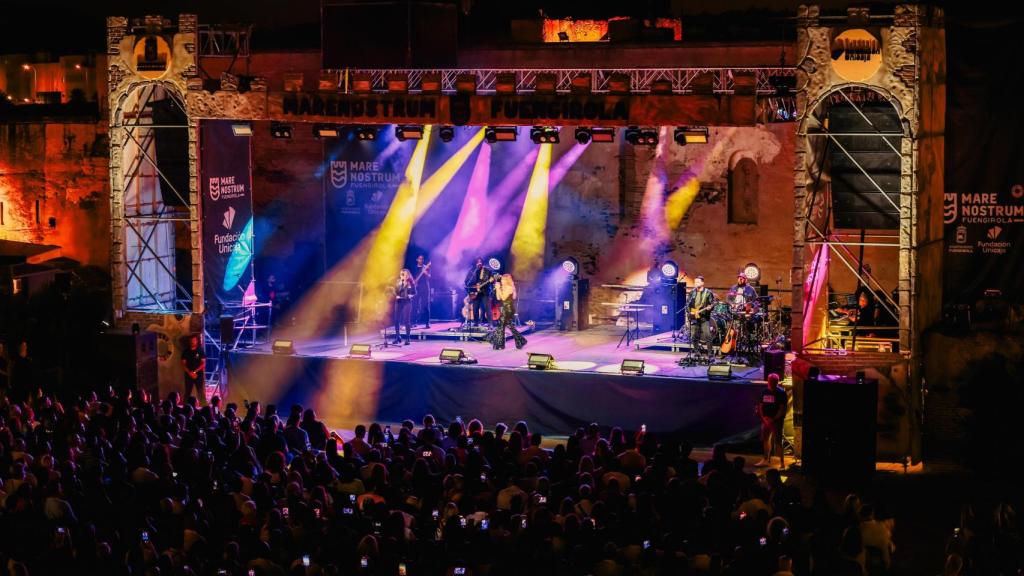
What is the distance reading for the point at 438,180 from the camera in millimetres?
28078

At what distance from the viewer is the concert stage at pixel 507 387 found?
20.5m

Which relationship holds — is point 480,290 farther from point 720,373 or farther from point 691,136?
point 720,373

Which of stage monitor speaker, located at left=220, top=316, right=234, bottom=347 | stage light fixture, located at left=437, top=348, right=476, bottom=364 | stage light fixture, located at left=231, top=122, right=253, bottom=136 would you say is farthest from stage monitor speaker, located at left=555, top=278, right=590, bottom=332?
stage light fixture, located at left=231, top=122, right=253, bottom=136

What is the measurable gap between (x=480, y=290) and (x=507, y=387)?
389 cm

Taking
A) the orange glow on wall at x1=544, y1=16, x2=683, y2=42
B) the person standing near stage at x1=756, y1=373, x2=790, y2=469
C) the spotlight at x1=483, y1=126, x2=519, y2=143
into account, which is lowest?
the person standing near stage at x1=756, y1=373, x2=790, y2=469

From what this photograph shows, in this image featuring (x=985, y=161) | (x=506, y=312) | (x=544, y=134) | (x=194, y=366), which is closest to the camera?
(x=985, y=161)

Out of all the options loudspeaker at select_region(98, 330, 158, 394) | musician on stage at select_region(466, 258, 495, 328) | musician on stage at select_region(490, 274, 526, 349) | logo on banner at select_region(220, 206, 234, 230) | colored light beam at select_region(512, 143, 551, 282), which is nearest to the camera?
loudspeaker at select_region(98, 330, 158, 394)

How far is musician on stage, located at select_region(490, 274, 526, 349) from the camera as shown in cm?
2403

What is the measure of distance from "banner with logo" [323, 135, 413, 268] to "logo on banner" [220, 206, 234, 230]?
182 inches

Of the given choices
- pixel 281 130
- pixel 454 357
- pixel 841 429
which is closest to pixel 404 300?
pixel 454 357

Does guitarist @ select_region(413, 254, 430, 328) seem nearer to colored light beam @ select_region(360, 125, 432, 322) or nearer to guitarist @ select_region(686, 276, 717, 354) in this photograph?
colored light beam @ select_region(360, 125, 432, 322)

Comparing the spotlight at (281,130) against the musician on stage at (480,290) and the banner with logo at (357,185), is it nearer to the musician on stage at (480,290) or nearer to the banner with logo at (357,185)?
the musician on stage at (480,290)

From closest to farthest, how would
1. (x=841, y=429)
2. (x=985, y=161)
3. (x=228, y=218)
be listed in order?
(x=841, y=429) < (x=985, y=161) < (x=228, y=218)

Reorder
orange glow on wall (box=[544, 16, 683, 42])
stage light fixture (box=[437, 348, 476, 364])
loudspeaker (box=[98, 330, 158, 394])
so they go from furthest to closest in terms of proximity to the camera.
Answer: orange glow on wall (box=[544, 16, 683, 42]) → loudspeaker (box=[98, 330, 158, 394]) → stage light fixture (box=[437, 348, 476, 364])
